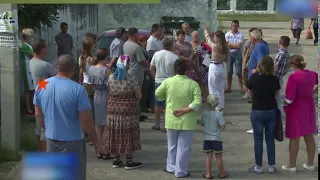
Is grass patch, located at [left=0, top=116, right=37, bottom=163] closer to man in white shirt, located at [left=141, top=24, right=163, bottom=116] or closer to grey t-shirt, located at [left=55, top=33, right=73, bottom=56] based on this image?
man in white shirt, located at [left=141, top=24, right=163, bottom=116]

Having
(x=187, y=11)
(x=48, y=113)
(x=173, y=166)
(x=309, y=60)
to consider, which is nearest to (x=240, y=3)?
(x=48, y=113)

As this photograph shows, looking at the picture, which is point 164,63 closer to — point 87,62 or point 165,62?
point 165,62

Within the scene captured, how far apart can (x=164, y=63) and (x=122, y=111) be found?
202 centimetres

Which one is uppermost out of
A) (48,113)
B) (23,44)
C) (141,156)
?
(23,44)

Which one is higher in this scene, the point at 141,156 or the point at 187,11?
the point at 187,11

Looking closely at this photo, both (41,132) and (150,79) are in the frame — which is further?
(150,79)

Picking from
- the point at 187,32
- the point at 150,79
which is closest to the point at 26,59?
the point at 150,79

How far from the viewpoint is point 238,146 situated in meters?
8.41

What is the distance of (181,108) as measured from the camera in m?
6.72

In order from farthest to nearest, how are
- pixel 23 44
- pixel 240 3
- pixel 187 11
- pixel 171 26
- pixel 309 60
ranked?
pixel 187 11
pixel 171 26
pixel 309 60
pixel 23 44
pixel 240 3

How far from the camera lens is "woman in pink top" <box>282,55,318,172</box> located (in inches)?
268

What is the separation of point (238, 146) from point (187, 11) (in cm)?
1525

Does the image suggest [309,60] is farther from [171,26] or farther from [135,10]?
[135,10]
